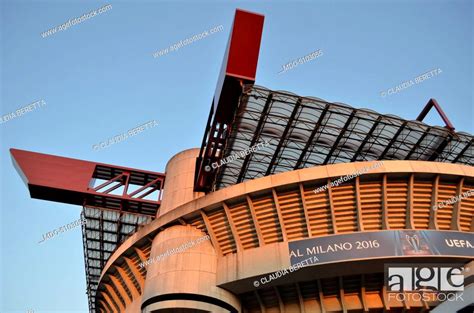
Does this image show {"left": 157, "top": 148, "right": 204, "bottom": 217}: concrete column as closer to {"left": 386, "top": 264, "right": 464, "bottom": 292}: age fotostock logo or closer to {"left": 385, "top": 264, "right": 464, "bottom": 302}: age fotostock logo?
{"left": 385, "top": 264, "right": 464, "bottom": 302}: age fotostock logo

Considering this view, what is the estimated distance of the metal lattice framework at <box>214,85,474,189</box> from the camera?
31906 mm

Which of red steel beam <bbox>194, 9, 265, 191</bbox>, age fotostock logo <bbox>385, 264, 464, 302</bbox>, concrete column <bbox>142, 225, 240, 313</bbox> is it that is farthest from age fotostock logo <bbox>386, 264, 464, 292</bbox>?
red steel beam <bbox>194, 9, 265, 191</bbox>

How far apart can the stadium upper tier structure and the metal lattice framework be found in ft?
0.35

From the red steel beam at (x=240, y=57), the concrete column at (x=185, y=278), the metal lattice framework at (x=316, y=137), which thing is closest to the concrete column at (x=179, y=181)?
the metal lattice framework at (x=316, y=137)

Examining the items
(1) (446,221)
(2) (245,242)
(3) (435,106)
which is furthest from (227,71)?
(3) (435,106)

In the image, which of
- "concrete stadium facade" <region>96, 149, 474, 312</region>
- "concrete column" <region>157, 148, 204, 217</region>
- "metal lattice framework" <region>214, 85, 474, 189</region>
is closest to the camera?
"concrete stadium facade" <region>96, 149, 474, 312</region>

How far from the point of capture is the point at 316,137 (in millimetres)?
35000

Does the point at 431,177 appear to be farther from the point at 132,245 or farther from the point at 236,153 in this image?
the point at 132,245

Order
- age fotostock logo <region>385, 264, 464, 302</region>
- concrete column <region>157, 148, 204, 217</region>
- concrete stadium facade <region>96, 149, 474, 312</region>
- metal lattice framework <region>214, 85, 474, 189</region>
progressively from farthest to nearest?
concrete column <region>157, 148, 204, 217</region> < metal lattice framework <region>214, 85, 474, 189</region> < concrete stadium facade <region>96, 149, 474, 312</region> < age fotostock logo <region>385, 264, 464, 302</region>

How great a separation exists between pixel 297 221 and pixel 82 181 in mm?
22119

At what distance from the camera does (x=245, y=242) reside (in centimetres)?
3025

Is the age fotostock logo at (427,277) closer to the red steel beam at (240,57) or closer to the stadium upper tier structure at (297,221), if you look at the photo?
the stadium upper tier structure at (297,221)

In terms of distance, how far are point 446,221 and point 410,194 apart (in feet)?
9.87

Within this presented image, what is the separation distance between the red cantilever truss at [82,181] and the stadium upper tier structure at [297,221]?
891 centimetres
